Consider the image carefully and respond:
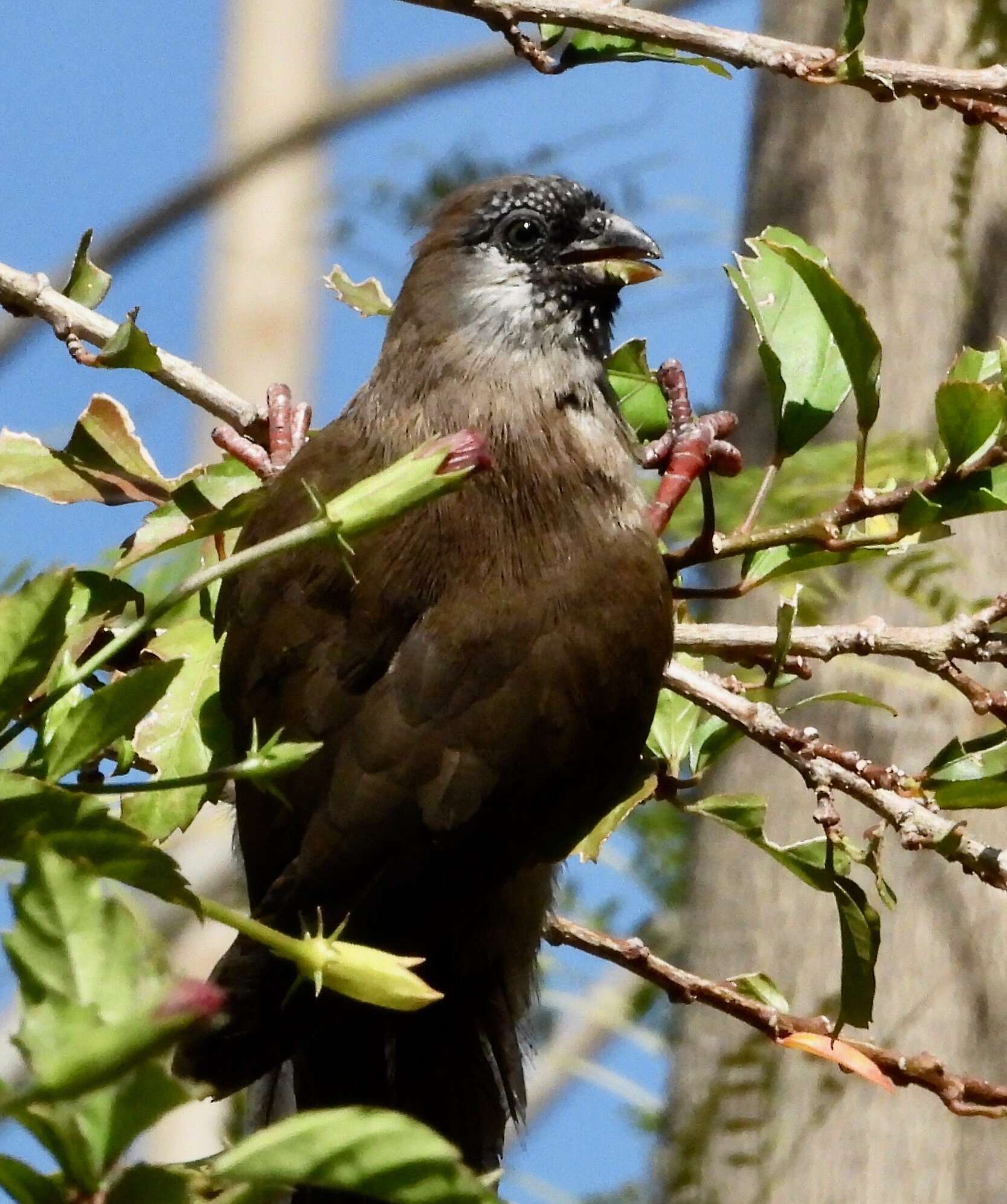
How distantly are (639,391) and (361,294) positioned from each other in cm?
36

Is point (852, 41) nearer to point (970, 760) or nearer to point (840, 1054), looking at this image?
point (970, 760)

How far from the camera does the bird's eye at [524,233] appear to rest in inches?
83.6

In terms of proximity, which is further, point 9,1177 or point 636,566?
point 636,566

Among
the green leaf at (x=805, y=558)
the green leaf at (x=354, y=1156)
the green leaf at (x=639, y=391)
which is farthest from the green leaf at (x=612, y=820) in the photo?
the green leaf at (x=354, y=1156)

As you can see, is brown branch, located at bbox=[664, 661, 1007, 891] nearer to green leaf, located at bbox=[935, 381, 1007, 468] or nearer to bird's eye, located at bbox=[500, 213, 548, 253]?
green leaf, located at bbox=[935, 381, 1007, 468]

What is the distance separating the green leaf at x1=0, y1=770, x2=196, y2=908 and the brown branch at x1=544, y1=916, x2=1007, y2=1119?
770 mm

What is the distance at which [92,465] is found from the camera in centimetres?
154

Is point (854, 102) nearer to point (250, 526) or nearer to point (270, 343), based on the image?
point (250, 526)

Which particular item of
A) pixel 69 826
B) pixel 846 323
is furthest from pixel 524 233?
pixel 69 826

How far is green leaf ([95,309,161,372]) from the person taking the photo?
125cm

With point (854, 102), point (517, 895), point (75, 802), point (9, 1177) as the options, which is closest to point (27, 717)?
point (75, 802)

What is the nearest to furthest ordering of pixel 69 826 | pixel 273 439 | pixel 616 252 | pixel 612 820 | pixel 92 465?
pixel 69 826 → pixel 92 465 → pixel 612 820 → pixel 273 439 → pixel 616 252

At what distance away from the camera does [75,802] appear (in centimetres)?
75

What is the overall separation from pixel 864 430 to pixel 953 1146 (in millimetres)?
1651
